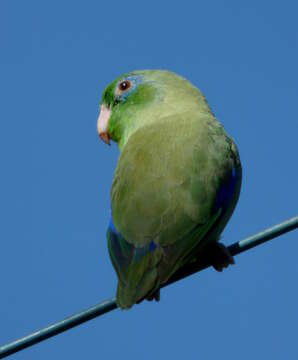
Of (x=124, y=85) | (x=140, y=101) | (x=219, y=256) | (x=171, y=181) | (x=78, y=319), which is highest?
(x=124, y=85)

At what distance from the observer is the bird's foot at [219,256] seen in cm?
496

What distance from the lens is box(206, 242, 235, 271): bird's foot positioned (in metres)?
4.96

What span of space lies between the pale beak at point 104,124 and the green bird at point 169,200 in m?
1.24

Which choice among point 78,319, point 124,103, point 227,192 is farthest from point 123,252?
point 124,103

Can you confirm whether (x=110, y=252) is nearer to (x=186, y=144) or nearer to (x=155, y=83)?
(x=186, y=144)

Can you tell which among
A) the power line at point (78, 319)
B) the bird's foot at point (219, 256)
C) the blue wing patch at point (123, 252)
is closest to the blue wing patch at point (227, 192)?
the bird's foot at point (219, 256)

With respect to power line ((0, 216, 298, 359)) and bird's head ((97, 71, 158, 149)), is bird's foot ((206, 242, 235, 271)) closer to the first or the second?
power line ((0, 216, 298, 359))

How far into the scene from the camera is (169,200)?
449 cm

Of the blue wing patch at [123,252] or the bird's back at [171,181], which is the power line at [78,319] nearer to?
the blue wing patch at [123,252]

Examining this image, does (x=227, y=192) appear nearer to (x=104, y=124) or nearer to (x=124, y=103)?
(x=124, y=103)

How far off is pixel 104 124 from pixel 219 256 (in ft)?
8.34

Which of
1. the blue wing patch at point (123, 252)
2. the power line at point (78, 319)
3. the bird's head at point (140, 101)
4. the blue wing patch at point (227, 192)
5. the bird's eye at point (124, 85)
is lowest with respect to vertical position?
the power line at point (78, 319)

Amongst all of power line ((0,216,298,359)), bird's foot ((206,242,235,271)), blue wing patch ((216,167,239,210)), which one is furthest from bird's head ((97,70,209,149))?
power line ((0,216,298,359))

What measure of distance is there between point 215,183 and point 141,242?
0.68 meters
